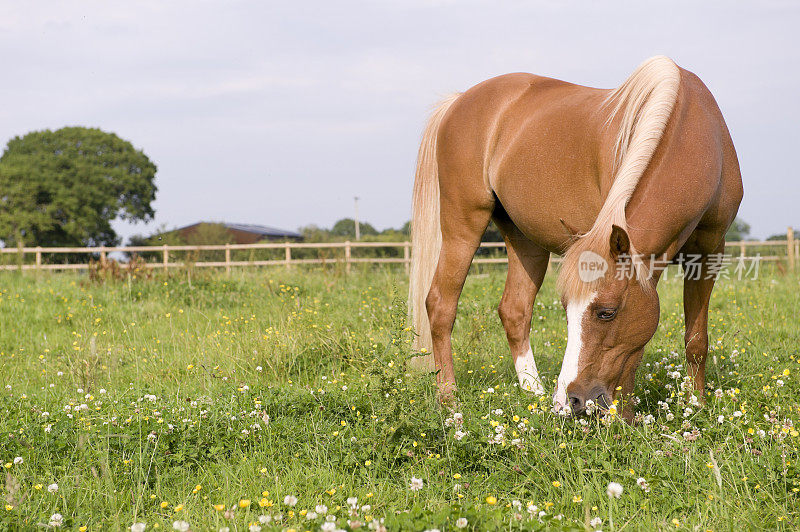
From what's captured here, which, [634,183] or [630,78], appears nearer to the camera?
[634,183]

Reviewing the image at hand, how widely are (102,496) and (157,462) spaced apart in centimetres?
30

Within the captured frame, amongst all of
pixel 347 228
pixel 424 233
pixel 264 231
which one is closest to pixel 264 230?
pixel 264 231

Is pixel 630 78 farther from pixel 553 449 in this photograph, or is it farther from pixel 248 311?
pixel 248 311

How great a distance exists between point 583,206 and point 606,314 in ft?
2.88

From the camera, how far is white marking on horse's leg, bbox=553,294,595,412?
3111mm

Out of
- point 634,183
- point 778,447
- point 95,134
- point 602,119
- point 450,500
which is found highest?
point 95,134

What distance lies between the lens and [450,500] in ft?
8.48

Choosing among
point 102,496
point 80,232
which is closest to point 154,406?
point 102,496

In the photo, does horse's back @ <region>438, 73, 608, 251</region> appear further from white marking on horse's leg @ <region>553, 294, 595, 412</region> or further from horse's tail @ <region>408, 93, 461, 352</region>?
white marking on horse's leg @ <region>553, 294, 595, 412</region>

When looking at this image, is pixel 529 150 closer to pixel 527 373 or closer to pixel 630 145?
pixel 630 145

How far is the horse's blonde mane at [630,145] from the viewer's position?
9.97ft

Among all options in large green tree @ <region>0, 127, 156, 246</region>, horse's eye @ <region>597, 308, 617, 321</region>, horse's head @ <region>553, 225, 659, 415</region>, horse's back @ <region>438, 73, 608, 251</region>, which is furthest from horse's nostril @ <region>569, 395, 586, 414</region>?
large green tree @ <region>0, 127, 156, 246</region>

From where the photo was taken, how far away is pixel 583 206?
12.2ft

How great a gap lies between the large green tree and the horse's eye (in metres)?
37.8
